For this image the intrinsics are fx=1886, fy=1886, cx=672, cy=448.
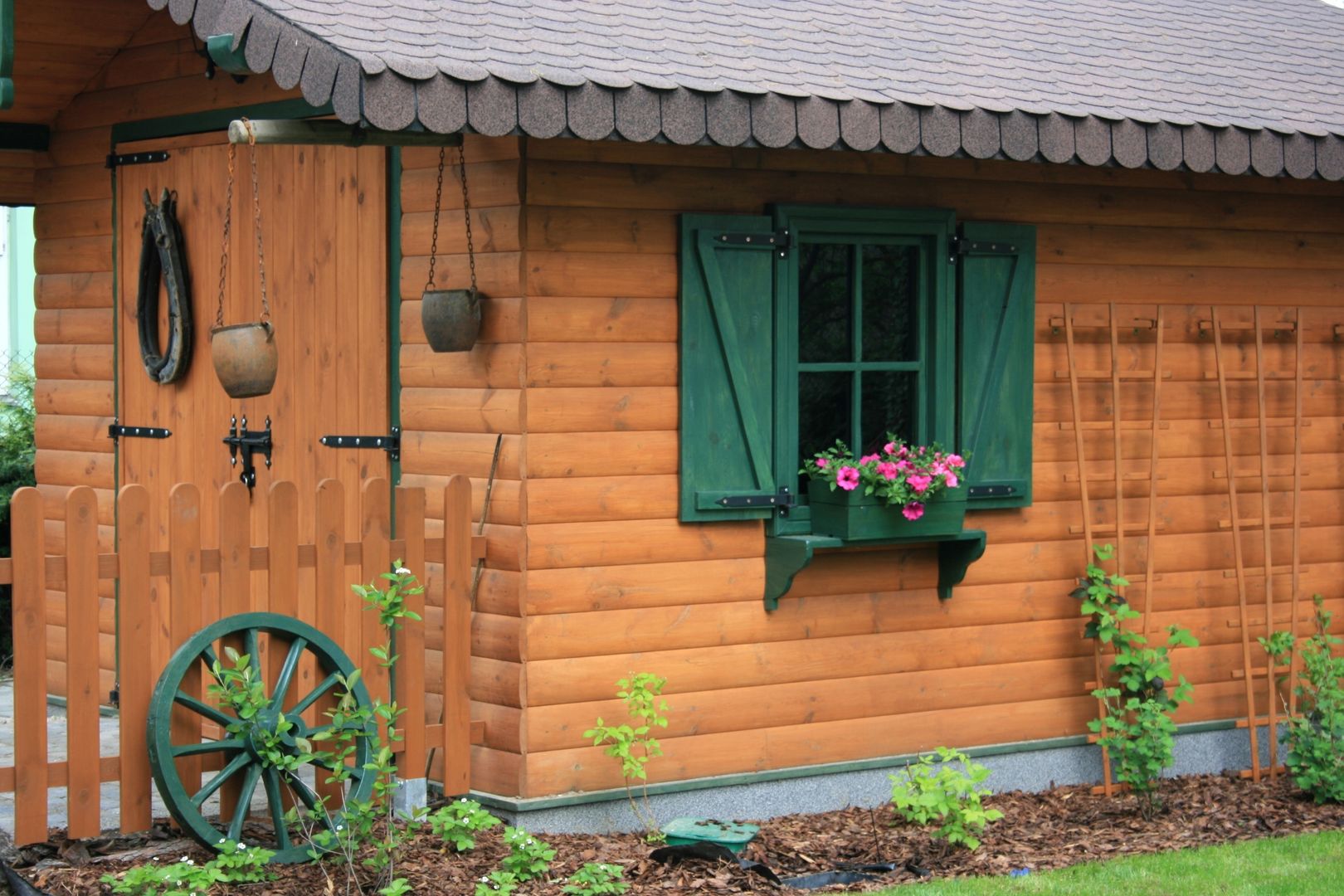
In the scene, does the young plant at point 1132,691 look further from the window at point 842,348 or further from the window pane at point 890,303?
the window pane at point 890,303

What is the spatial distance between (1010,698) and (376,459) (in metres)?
2.90

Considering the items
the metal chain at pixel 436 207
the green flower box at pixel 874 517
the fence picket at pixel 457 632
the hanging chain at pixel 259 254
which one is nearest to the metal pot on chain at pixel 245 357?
the hanging chain at pixel 259 254

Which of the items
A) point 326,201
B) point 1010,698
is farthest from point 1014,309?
point 326,201

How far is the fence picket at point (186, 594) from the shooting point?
20.7 ft

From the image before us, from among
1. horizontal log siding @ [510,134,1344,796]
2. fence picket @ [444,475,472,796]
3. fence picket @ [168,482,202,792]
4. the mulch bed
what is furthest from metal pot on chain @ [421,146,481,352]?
the mulch bed

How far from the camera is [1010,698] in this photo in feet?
26.7

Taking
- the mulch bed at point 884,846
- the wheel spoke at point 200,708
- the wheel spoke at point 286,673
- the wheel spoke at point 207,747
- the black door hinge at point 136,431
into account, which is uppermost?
the black door hinge at point 136,431

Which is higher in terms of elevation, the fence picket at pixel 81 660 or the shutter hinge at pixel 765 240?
the shutter hinge at pixel 765 240

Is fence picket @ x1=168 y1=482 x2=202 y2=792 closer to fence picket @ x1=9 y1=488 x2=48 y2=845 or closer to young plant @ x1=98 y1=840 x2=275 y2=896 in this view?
young plant @ x1=98 y1=840 x2=275 y2=896

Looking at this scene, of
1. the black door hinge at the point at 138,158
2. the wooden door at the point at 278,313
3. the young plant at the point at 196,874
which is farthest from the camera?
the black door hinge at the point at 138,158

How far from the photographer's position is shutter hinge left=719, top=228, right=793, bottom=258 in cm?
726

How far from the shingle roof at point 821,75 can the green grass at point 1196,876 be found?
8.76ft

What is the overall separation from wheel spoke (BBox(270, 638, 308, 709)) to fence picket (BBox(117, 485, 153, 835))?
42 centimetres

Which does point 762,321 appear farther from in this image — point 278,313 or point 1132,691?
point 1132,691
